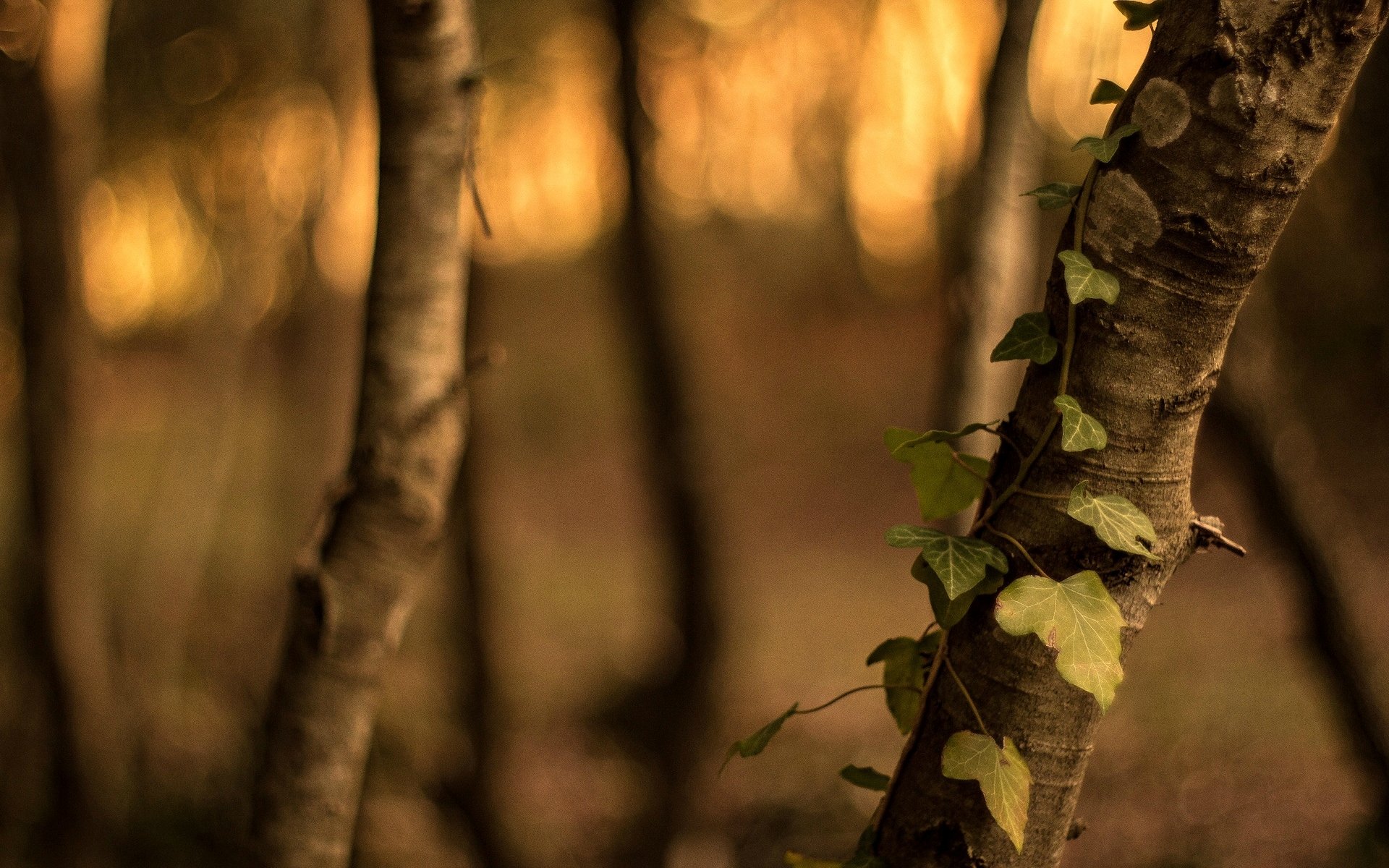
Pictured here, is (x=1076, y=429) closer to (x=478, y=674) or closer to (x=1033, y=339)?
(x=1033, y=339)

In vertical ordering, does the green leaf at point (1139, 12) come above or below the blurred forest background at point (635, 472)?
above

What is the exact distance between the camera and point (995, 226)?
3125 millimetres

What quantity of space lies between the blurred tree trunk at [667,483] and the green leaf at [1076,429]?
3.57 m

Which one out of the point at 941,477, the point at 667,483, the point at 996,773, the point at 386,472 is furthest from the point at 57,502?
the point at 996,773

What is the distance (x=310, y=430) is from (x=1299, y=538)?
738 centimetres

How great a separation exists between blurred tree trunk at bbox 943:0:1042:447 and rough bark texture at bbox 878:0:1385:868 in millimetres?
2208

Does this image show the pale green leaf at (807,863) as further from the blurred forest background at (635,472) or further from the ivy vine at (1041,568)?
the blurred forest background at (635,472)

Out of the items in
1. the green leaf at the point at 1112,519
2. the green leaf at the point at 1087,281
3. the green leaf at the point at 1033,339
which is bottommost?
the green leaf at the point at 1112,519

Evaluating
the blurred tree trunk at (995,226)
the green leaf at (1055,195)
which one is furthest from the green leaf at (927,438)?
the blurred tree trunk at (995,226)

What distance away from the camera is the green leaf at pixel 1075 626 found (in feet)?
2.59

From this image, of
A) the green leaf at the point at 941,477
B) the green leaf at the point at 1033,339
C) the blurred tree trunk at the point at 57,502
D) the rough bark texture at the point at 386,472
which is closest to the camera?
the green leaf at the point at 1033,339

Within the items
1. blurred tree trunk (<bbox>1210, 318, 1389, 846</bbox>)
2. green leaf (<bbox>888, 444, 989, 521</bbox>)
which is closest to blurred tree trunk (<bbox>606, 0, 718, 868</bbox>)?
blurred tree trunk (<bbox>1210, 318, 1389, 846</bbox>)

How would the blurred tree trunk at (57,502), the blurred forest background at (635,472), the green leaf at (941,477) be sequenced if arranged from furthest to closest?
the blurred forest background at (635,472)
the blurred tree trunk at (57,502)
the green leaf at (941,477)

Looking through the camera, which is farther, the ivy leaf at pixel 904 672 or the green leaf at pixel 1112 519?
the ivy leaf at pixel 904 672
